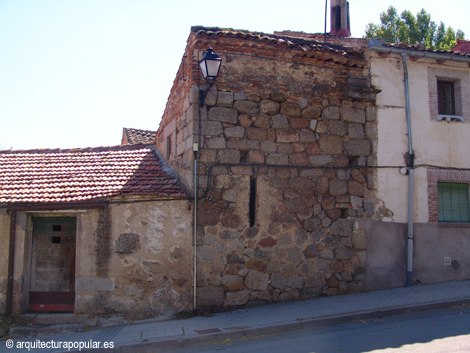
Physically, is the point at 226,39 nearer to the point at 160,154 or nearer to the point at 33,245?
the point at 160,154

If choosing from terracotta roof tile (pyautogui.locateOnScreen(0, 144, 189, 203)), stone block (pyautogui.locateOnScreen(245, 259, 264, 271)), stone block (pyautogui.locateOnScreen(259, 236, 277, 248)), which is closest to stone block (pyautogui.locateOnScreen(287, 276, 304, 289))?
stone block (pyautogui.locateOnScreen(245, 259, 264, 271))

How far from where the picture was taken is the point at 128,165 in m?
9.52

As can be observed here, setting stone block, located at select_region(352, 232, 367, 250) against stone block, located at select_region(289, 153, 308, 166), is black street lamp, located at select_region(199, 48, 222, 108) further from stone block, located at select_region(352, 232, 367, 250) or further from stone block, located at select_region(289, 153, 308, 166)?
stone block, located at select_region(352, 232, 367, 250)

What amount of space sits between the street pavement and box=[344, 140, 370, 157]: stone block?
2838mm

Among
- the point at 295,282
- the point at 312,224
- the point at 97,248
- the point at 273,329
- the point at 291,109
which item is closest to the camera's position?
the point at 273,329

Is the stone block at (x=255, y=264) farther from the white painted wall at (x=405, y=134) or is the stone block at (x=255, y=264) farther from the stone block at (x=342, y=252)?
the white painted wall at (x=405, y=134)

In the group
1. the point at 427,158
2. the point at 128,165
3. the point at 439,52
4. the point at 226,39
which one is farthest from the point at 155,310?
the point at 439,52

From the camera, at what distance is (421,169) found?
9461 millimetres

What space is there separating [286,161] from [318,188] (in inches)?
33.6

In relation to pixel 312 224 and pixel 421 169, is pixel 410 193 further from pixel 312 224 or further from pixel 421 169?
pixel 312 224

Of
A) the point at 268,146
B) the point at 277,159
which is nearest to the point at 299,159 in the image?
the point at 277,159

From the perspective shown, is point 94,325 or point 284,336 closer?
point 284,336

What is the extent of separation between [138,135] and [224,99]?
7513 millimetres

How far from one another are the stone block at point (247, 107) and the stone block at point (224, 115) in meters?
0.12
